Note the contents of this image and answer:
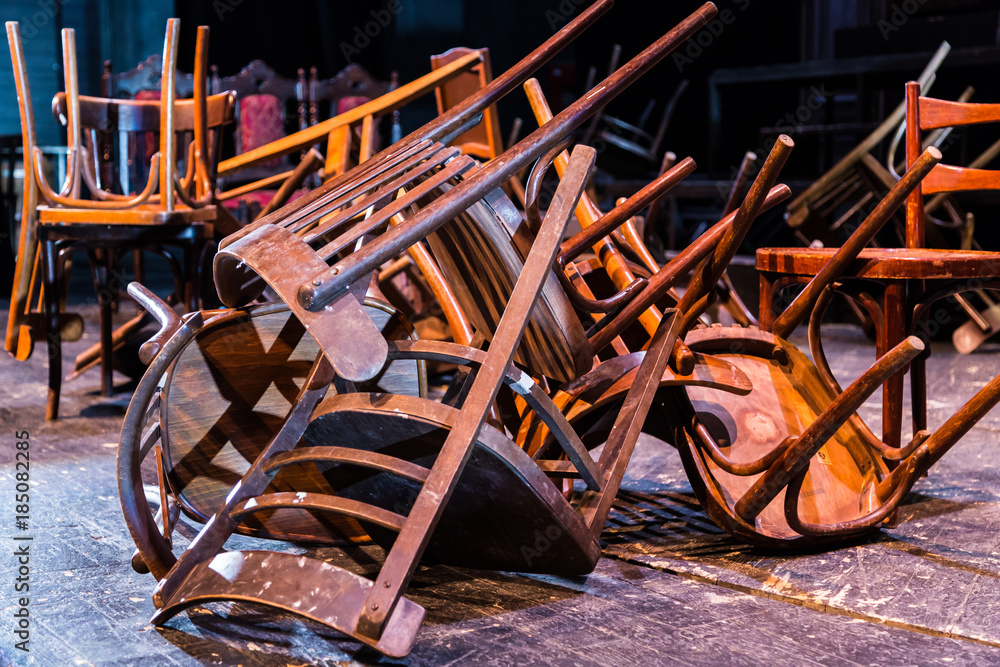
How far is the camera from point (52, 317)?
3.05m

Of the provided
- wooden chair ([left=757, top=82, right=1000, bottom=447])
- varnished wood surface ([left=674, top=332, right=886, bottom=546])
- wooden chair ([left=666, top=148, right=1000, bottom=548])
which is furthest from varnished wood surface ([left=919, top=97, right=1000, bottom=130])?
varnished wood surface ([left=674, top=332, right=886, bottom=546])

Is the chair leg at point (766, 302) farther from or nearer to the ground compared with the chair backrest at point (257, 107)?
nearer to the ground

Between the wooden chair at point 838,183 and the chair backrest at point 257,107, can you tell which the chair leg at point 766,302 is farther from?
the chair backrest at point 257,107

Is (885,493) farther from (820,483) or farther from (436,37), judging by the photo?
(436,37)

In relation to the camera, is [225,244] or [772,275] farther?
[772,275]

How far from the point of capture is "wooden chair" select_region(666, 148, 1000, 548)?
1.73 meters

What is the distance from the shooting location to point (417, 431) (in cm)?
152

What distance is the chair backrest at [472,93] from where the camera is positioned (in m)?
3.20

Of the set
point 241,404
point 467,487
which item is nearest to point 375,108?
point 241,404

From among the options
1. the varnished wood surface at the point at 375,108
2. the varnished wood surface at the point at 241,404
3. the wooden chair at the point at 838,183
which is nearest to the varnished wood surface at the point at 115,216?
the varnished wood surface at the point at 375,108

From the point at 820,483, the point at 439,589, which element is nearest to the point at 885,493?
the point at 820,483

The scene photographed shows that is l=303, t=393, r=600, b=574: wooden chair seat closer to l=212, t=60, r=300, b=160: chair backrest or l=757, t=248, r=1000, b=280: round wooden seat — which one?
l=757, t=248, r=1000, b=280: round wooden seat

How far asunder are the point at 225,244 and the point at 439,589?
0.71 metres

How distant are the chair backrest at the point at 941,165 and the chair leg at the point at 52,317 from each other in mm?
2514
